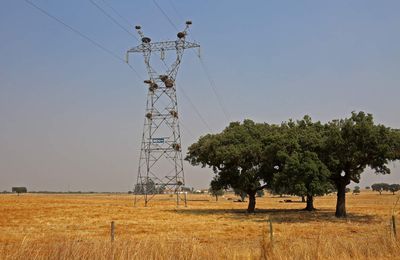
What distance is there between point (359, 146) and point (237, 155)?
53.9ft

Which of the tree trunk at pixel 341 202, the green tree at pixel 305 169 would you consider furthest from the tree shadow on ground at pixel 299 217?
the green tree at pixel 305 169

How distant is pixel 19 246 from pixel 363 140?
116ft

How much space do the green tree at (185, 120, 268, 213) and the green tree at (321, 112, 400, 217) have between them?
40.3 feet

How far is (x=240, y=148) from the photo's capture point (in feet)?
182

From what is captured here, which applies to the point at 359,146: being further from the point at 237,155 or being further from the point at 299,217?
the point at 237,155

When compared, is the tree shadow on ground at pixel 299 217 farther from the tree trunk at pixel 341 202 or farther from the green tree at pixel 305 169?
the green tree at pixel 305 169

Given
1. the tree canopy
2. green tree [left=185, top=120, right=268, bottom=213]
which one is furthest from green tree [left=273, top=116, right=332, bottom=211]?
green tree [left=185, top=120, right=268, bottom=213]

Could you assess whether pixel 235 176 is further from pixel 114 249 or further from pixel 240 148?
pixel 114 249

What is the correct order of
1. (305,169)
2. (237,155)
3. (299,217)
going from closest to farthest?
(305,169), (299,217), (237,155)

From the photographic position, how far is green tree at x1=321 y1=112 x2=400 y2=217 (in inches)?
1609

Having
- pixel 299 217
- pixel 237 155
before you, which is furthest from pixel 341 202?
pixel 237 155

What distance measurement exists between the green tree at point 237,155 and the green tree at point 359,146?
1227cm

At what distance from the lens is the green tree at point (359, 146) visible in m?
40.9

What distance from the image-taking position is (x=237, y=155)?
54.4 meters
